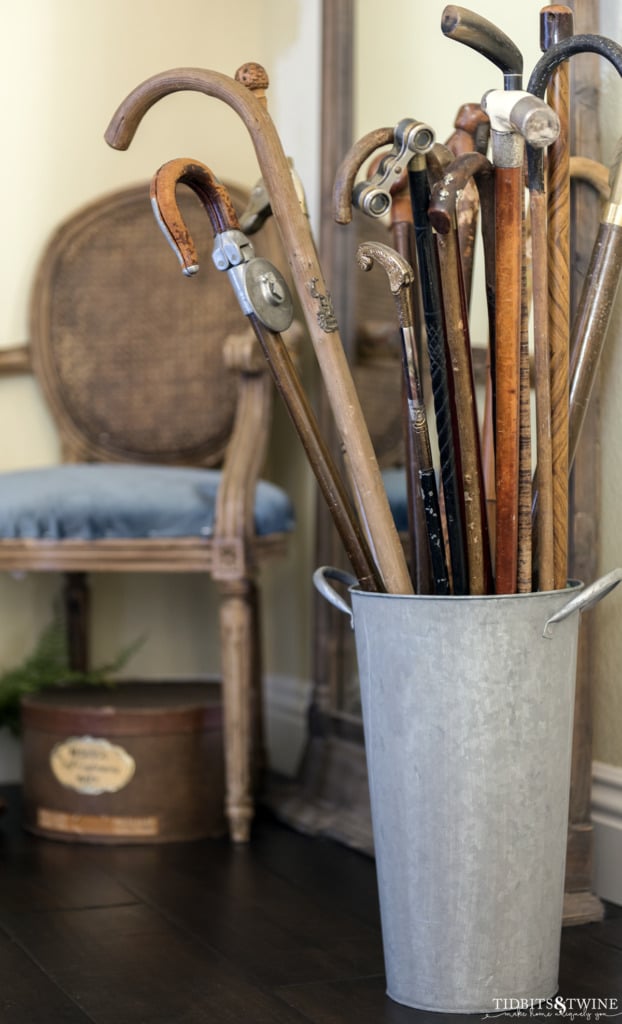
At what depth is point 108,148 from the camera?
246 cm

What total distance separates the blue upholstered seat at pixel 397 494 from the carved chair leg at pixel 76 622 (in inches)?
31.0

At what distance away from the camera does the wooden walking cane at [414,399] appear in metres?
1.23

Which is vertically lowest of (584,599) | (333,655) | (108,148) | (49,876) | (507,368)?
(49,876)

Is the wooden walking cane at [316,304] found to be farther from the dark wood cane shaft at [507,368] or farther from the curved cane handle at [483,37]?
the curved cane handle at [483,37]

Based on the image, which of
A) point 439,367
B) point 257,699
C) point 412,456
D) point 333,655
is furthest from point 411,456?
point 257,699

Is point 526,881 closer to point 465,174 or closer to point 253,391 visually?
point 465,174

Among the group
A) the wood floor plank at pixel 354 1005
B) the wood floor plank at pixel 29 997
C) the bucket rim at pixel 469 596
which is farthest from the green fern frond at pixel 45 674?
the bucket rim at pixel 469 596

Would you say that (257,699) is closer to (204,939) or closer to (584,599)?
(204,939)

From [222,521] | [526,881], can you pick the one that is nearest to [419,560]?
[526,881]

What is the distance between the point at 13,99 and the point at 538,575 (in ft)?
5.15

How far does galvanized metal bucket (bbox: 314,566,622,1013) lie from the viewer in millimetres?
1231

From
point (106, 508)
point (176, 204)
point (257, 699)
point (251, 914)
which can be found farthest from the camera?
point (257, 699)

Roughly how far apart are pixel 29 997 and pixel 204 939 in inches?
10.0

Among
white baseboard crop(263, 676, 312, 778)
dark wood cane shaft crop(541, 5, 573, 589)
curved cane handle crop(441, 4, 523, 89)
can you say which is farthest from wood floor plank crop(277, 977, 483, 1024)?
white baseboard crop(263, 676, 312, 778)
